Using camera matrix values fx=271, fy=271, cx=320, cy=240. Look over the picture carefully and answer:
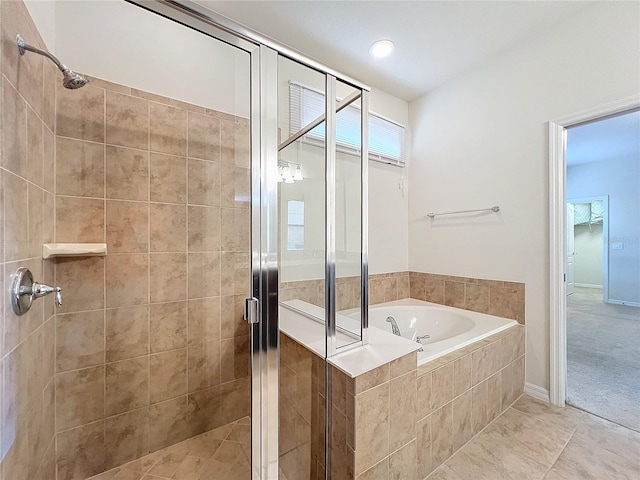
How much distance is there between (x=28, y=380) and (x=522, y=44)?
341 cm

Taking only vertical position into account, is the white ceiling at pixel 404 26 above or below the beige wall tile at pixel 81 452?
above

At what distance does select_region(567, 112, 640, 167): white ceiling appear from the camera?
2.73 meters

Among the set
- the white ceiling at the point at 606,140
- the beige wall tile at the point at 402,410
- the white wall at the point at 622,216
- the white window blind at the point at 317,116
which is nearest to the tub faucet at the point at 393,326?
the beige wall tile at the point at 402,410

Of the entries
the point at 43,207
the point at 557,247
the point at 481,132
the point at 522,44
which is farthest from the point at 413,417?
the point at 522,44

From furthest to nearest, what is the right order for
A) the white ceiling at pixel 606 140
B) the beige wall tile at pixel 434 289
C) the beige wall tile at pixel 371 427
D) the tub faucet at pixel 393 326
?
the white ceiling at pixel 606 140 → the beige wall tile at pixel 434 289 → the tub faucet at pixel 393 326 → the beige wall tile at pixel 371 427

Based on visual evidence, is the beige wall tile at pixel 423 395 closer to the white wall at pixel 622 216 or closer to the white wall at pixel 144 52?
the white wall at pixel 144 52

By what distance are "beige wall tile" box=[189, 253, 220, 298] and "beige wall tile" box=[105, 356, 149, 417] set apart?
45 centimetres

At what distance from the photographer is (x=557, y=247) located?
1.85 metres

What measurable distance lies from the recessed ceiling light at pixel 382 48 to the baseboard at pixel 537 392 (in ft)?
8.86

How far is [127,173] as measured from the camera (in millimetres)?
1451

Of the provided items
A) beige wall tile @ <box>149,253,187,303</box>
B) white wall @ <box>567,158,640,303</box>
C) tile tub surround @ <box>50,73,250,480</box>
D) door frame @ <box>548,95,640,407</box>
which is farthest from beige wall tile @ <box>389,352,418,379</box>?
white wall @ <box>567,158,640,303</box>

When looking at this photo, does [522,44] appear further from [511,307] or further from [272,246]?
[272,246]

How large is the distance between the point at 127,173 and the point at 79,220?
0.32 m

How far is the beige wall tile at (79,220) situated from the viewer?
1302 millimetres
